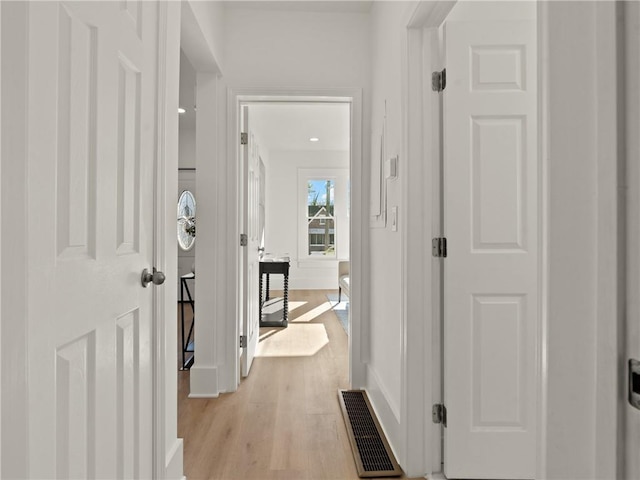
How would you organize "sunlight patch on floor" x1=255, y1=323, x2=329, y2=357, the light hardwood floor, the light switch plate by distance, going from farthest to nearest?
"sunlight patch on floor" x1=255, y1=323, x2=329, y2=357, the light switch plate, the light hardwood floor

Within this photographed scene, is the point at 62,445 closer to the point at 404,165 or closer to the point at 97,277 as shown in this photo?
the point at 97,277

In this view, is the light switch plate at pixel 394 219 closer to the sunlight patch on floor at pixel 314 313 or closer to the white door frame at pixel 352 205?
the white door frame at pixel 352 205

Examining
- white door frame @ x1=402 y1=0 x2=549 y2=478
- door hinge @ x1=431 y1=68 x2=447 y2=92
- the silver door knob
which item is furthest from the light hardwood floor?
door hinge @ x1=431 y1=68 x2=447 y2=92

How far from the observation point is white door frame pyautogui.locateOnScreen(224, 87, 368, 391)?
2.83 metres

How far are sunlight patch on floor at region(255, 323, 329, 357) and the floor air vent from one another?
1.10 m

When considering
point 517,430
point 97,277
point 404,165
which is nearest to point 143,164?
point 97,277

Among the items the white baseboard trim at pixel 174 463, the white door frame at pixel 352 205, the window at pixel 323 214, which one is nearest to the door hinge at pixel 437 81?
the white door frame at pixel 352 205

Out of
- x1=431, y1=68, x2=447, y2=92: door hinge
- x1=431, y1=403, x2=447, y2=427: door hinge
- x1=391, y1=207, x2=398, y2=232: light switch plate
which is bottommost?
x1=431, y1=403, x2=447, y2=427: door hinge

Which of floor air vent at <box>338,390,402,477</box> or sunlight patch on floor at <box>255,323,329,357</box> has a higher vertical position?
sunlight patch on floor at <box>255,323,329,357</box>

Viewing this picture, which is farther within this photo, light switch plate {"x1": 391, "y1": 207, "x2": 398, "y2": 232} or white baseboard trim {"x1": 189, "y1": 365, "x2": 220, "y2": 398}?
white baseboard trim {"x1": 189, "y1": 365, "x2": 220, "y2": 398}

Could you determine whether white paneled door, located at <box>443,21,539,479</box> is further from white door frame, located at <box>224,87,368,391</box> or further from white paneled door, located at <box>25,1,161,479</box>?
white paneled door, located at <box>25,1,161,479</box>

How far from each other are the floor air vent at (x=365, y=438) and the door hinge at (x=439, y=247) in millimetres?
1009

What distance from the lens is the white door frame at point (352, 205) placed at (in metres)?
2.83

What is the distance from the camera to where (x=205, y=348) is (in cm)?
279
